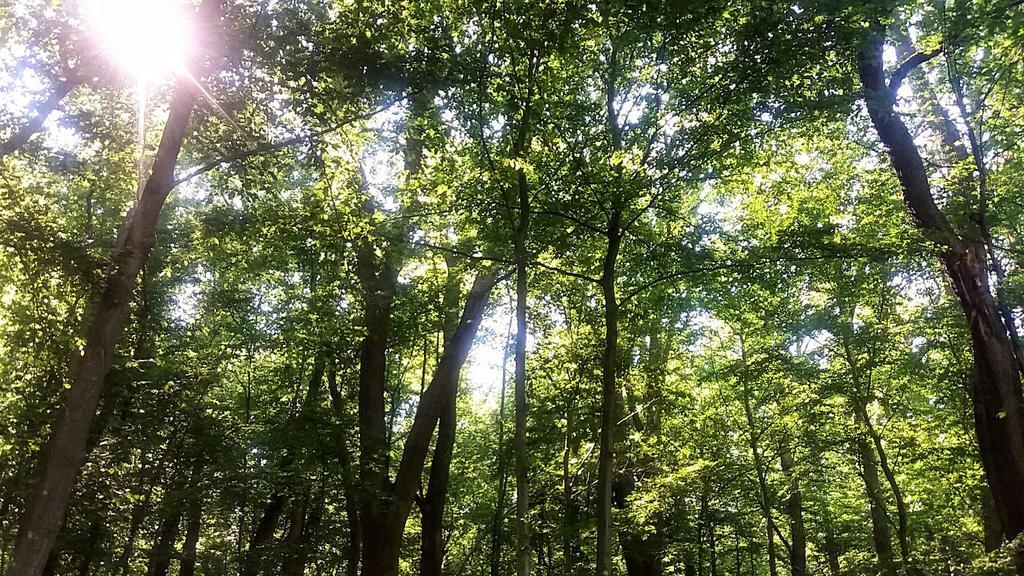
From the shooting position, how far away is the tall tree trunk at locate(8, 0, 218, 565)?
5.10m

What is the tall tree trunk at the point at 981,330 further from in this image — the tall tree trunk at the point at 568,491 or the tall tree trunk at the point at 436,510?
the tall tree trunk at the point at 436,510

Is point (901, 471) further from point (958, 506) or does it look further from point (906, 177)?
point (906, 177)

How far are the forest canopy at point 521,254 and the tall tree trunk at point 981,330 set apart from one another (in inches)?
1.6

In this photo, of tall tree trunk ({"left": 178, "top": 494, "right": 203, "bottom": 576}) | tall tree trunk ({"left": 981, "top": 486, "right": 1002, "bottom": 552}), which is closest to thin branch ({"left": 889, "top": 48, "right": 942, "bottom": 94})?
tall tree trunk ({"left": 981, "top": 486, "right": 1002, "bottom": 552})

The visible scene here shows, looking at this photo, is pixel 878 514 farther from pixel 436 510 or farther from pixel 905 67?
pixel 436 510

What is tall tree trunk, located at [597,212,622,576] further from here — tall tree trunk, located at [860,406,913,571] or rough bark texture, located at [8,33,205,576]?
tall tree trunk, located at [860,406,913,571]

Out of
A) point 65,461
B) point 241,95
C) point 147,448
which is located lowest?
point 65,461

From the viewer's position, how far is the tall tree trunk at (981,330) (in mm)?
7195

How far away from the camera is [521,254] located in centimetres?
594

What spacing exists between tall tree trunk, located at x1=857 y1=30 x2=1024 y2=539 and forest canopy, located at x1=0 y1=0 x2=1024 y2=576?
40mm

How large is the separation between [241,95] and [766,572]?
24218 millimetres

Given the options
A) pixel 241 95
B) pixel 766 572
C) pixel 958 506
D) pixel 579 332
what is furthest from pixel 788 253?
pixel 766 572

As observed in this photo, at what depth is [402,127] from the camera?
24.5 ft

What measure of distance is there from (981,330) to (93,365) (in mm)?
10005
